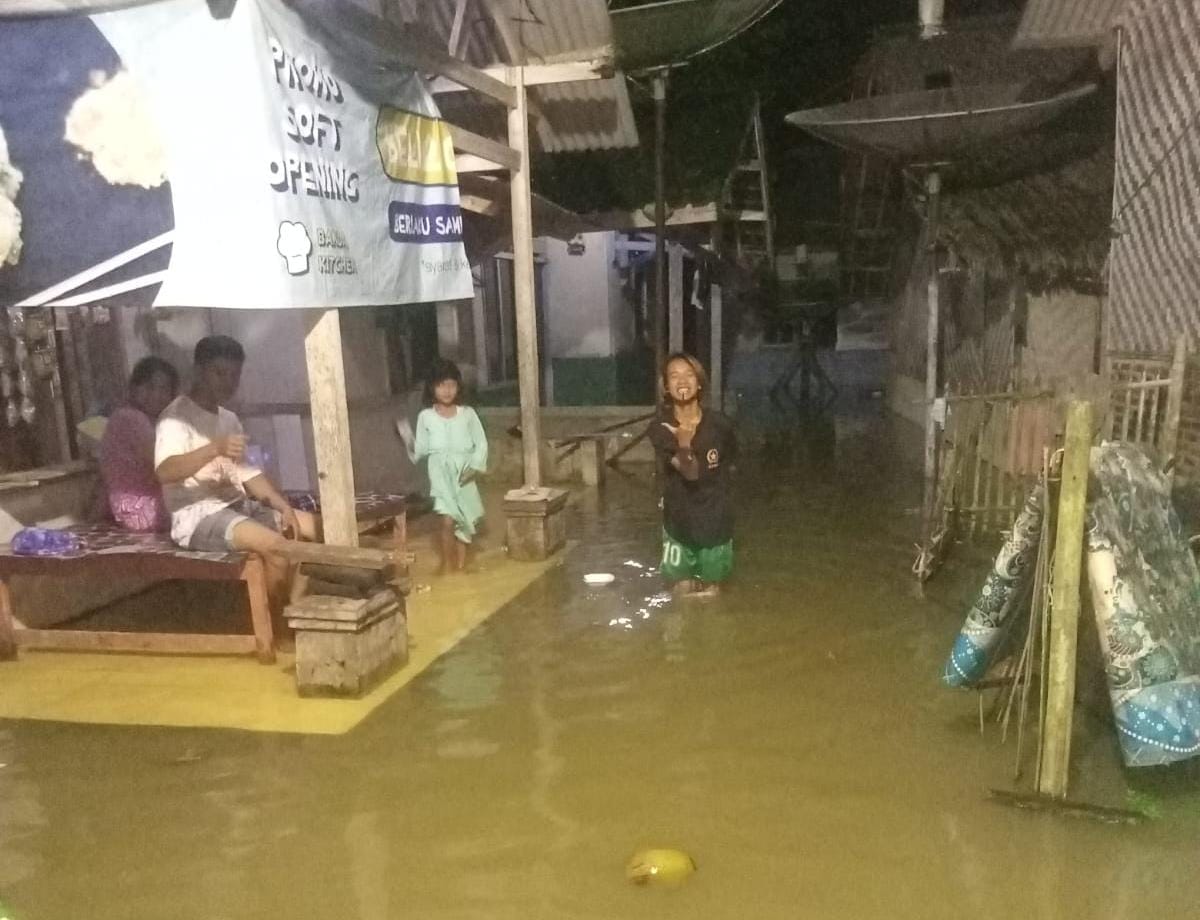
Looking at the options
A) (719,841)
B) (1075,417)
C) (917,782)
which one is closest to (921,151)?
(1075,417)

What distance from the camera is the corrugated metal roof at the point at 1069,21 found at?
709 centimetres

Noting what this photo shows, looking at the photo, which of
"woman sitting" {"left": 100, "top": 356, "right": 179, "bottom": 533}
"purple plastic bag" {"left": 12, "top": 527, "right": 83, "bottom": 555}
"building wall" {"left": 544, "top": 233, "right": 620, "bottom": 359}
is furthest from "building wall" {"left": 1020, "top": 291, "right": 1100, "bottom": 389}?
"purple plastic bag" {"left": 12, "top": 527, "right": 83, "bottom": 555}

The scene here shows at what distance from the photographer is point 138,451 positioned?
19.7 feet

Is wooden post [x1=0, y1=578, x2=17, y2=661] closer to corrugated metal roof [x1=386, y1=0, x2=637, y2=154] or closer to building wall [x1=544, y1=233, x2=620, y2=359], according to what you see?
corrugated metal roof [x1=386, y1=0, x2=637, y2=154]

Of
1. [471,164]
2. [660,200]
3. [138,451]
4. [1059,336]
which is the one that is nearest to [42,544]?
[138,451]

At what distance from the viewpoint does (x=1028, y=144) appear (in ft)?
31.2

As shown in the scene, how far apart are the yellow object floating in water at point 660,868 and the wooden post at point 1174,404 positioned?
12.6 ft

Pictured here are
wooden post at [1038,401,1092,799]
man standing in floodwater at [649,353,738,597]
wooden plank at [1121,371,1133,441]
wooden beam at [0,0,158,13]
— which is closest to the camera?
wooden post at [1038,401,1092,799]

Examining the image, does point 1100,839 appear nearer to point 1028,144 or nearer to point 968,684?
point 968,684

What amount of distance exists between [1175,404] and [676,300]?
35.0ft

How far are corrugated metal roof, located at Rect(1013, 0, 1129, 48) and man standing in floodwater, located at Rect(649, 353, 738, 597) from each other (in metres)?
4.08

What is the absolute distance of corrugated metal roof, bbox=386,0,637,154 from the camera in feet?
23.2

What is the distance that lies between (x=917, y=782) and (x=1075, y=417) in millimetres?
1656

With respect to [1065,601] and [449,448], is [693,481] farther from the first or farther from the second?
[1065,601]
